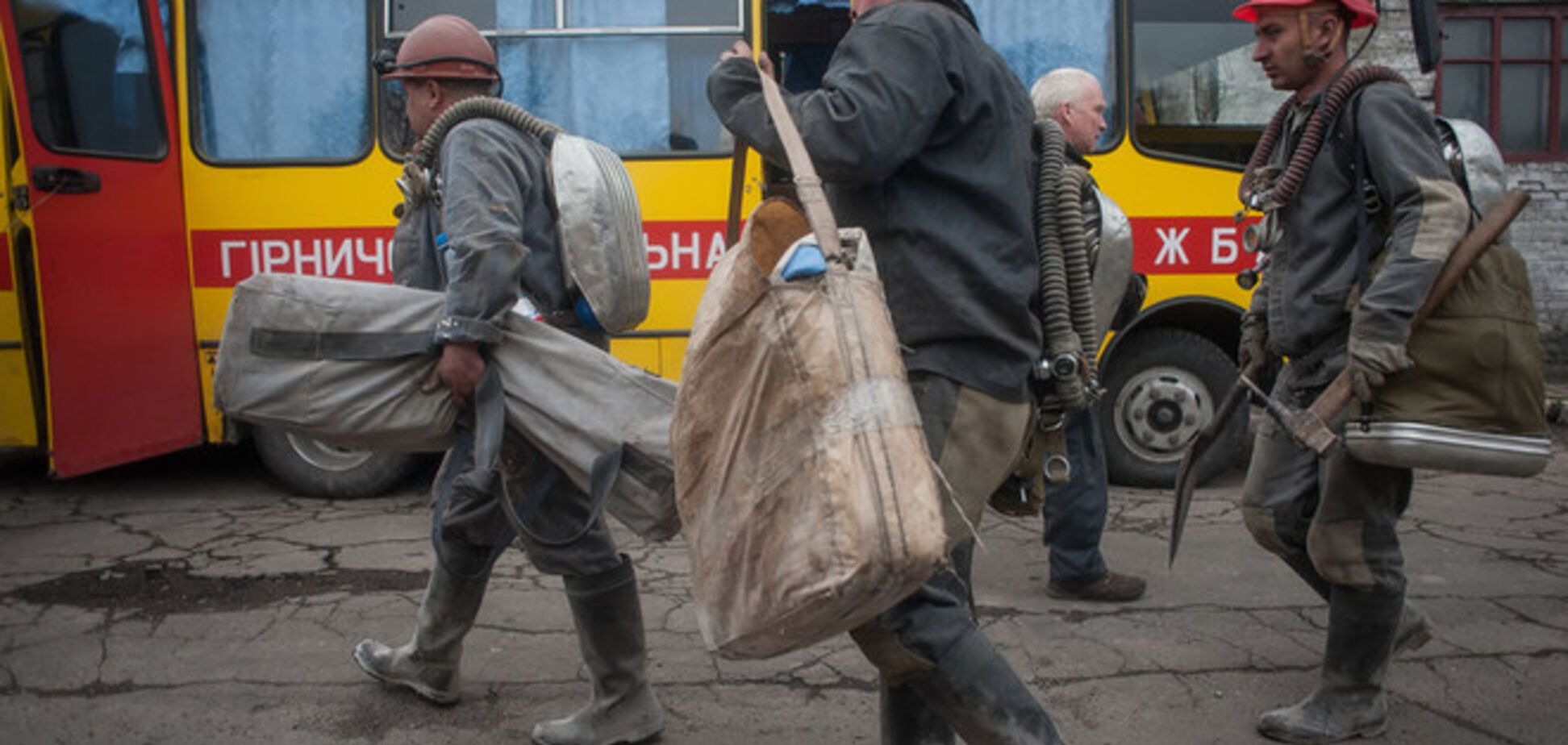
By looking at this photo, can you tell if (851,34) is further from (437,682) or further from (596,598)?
(437,682)

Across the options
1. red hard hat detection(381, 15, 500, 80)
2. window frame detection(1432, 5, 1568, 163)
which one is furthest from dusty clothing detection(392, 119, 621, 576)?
window frame detection(1432, 5, 1568, 163)

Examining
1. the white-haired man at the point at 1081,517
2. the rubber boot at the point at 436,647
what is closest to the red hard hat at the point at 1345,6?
the white-haired man at the point at 1081,517

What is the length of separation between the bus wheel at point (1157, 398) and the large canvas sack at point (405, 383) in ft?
12.3

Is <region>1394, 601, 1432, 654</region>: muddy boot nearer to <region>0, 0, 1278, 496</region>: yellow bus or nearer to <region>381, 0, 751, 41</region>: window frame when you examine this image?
<region>0, 0, 1278, 496</region>: yellow bus

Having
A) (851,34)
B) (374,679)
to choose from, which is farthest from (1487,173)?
(374,679)

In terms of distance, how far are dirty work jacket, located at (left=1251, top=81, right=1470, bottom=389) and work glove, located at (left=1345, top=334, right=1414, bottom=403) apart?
16mm

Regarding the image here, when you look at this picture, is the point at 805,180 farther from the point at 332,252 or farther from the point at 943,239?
the point at 332,252

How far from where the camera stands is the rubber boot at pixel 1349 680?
3.05 m

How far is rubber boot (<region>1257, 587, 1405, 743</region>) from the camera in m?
3.05

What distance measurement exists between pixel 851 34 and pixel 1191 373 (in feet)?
14.2

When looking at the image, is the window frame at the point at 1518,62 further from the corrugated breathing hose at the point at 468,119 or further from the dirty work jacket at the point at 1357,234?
the corrugated breathing hose at the point at 468,119

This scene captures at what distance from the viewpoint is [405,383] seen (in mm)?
2871

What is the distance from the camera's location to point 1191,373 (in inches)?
242

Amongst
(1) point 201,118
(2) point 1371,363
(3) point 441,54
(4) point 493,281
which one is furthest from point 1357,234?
(1) point 201,118
